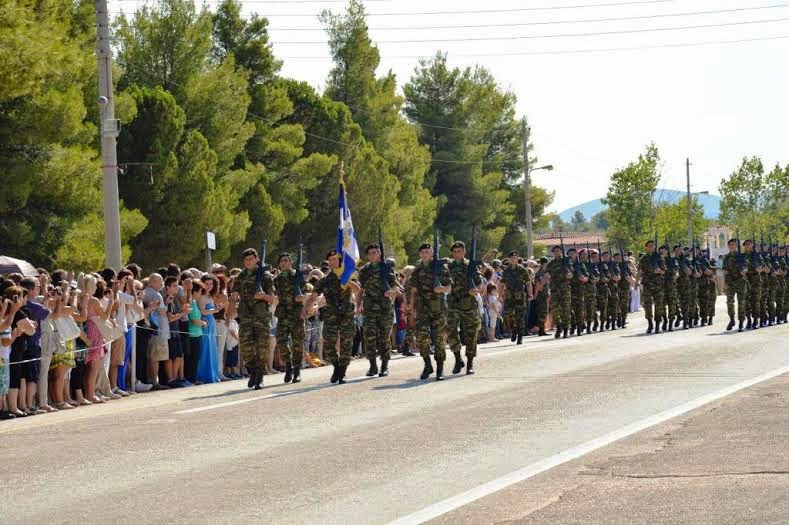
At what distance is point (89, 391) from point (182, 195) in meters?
24.5

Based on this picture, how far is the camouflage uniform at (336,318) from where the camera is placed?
723 inches

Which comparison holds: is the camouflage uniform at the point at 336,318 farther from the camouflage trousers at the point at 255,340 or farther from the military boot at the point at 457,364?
the military boot at the point at 457,364

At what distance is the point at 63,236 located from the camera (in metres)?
34.2

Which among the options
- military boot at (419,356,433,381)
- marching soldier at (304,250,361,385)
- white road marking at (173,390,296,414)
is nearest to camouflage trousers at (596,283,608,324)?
military boot at (419,356,433,381)

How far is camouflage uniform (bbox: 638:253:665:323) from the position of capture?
30844mm

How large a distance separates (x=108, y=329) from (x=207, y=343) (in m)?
2.89

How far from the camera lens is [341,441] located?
1184cm

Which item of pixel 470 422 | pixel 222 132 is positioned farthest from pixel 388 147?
pixel 470 422

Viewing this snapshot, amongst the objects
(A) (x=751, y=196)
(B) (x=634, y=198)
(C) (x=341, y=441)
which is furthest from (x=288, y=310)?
(A) (x=751, y=196)

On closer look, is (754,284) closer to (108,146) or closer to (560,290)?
(560,290)

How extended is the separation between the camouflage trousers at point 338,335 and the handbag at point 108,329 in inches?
116

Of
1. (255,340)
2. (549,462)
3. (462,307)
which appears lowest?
(549,462)

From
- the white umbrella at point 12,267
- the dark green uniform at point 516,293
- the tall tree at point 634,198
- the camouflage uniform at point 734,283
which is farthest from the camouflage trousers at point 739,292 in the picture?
the tall tree at point 634,198

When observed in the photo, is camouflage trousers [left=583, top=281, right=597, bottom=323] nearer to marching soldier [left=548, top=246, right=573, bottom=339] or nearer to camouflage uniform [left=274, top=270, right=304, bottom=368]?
marching soldier [left=548, top=246, right=573, bottom=339]
